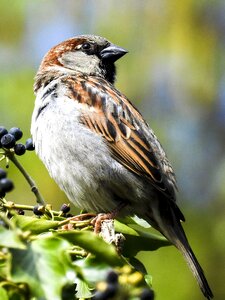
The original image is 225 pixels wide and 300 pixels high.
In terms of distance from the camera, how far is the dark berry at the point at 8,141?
2.74 metres

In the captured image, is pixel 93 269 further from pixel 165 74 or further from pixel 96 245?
pixel 165 74

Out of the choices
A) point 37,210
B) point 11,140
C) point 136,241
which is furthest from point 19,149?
point 136,241

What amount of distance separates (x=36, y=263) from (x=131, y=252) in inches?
36.2

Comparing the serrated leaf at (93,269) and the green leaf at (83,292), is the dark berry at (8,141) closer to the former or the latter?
the green leaf at (83,292)

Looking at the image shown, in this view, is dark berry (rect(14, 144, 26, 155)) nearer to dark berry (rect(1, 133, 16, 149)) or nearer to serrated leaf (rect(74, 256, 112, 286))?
dark berry (rect(1, 133, 16, 149))

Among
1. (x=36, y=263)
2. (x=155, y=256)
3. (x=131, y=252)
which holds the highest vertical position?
(x=36, y=263)

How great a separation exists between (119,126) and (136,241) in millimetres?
1169

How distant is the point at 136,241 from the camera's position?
267 cm

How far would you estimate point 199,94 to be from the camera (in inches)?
233

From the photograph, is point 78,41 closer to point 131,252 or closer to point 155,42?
point 155,42

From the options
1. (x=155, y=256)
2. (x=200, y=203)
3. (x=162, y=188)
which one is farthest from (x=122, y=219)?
(x=200, y=203)

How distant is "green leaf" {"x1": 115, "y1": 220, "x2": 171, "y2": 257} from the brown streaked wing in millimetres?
806

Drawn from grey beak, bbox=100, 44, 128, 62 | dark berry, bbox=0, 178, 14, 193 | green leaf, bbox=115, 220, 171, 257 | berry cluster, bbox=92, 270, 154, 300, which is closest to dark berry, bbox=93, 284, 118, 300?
berry cluster, bbox=92, 270, 154, 300

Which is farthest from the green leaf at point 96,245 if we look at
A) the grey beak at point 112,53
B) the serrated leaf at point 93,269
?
the grey beak at point 112,53
